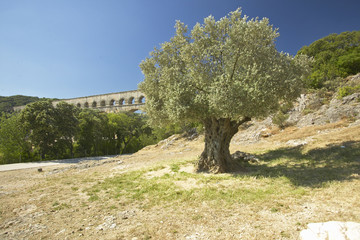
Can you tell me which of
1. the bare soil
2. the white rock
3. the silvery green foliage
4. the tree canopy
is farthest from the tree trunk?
the tree canopy

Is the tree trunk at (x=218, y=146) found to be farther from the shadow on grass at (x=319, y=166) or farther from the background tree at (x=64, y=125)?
the background tree at (x=64, y=125)

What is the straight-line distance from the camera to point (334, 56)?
3544 centimetres

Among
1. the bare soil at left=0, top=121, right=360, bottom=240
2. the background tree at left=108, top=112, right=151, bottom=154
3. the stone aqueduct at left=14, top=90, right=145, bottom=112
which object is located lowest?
the bare soil at left=0, top=121, right=360, bottom=240

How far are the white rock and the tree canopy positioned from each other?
19.5 metres

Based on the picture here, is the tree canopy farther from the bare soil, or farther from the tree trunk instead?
the bare soil

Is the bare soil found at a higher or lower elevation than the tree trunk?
lower

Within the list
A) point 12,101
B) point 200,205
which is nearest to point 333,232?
point 200,205

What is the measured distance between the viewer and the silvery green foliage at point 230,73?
8125 mm

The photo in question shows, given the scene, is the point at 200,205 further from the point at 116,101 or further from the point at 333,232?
the point at 116,101

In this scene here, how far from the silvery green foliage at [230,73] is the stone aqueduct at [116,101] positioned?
120 feet

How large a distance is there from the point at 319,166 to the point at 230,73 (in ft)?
22.8

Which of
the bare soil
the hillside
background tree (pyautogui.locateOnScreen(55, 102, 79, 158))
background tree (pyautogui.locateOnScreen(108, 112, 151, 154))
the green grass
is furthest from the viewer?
background tree (pyautogui.locateOnScreen(108, 112, 151, 154))

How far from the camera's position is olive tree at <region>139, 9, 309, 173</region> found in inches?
322

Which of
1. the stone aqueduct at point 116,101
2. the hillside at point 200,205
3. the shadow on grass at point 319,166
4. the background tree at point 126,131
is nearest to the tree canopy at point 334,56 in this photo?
the shadow on grass at point 319,166
